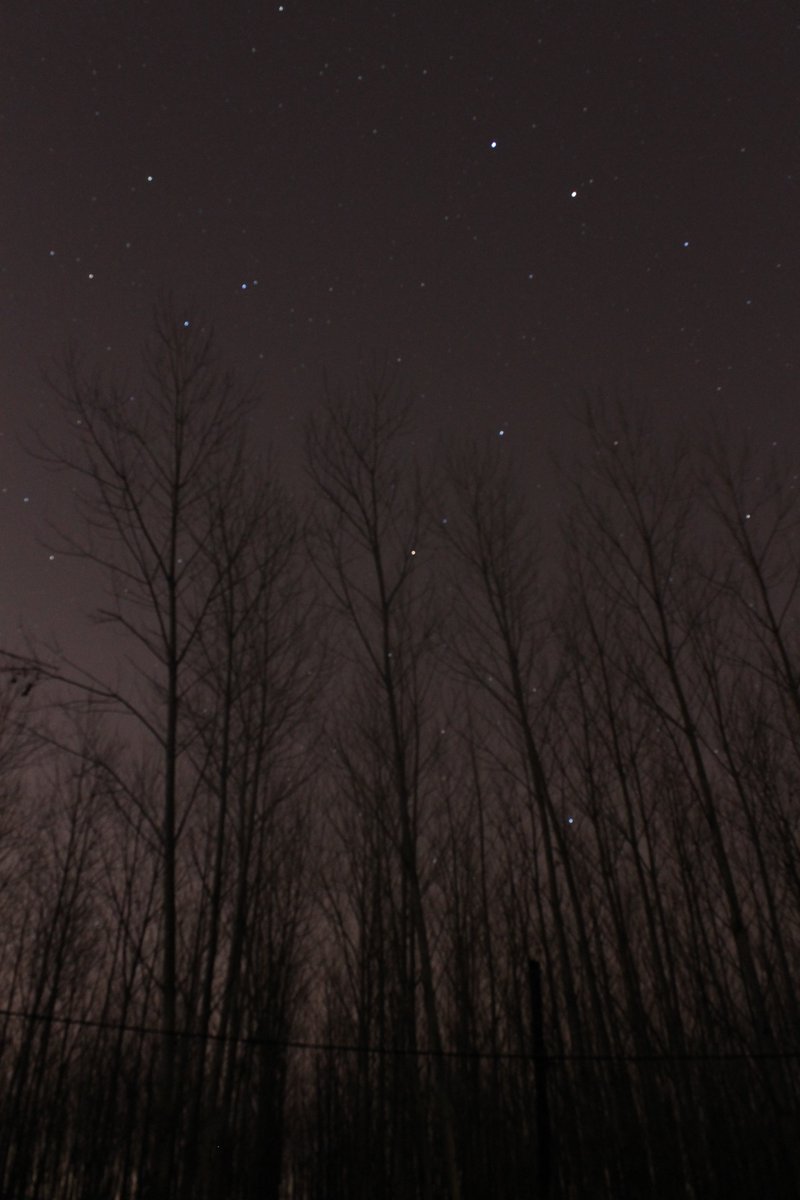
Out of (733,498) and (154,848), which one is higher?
(733,498)

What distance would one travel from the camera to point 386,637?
7.67 m

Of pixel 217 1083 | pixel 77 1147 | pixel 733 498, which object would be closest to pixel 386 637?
pixel 733 498

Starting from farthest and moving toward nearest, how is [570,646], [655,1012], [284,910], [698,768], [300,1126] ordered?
1. [300,1126]
2. [284,910]
3. [655,1012]
4. [570,646]
5. [698,768]

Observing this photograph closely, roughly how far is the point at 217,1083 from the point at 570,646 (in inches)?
213

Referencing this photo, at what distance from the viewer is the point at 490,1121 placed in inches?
399

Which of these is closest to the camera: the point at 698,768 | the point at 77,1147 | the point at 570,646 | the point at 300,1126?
the point at 698,768

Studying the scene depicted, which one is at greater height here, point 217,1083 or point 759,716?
point 759,716

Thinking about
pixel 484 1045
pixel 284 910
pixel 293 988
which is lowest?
pixel 484 1045

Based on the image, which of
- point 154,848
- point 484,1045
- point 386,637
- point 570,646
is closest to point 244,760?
point 386,637

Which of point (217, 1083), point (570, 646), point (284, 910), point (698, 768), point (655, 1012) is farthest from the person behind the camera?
point (284, 910)

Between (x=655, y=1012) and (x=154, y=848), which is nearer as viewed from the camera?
(x=154, y=848)

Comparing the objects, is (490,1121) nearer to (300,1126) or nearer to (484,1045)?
(484,1045)

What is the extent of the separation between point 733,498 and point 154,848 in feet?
19.7

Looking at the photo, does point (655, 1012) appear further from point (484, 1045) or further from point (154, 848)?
point (154, 848)
